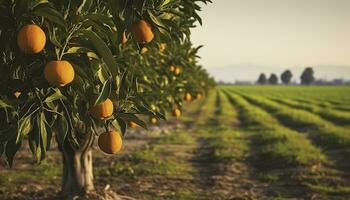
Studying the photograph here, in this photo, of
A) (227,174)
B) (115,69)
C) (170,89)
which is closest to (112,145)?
(115,69)

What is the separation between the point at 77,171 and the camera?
7484 millimetres

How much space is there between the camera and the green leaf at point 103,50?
3.44 meters

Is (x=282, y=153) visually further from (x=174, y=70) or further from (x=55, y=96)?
(x=55, y=96)

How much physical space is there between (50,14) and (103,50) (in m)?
0.43

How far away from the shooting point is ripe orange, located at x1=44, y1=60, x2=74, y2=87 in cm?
330

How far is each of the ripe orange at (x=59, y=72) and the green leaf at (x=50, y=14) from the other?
0.85 ft

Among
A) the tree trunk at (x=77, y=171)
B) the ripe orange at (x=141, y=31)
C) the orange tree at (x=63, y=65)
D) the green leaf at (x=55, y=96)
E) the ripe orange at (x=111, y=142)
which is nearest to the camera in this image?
the orange tree at (x=63, y=65)

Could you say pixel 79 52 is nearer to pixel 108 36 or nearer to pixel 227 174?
pixel 108 36

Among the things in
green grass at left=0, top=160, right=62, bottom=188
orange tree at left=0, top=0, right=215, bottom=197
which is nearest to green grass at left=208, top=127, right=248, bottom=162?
green grass at left=0, top=160, right=62, bottom=188

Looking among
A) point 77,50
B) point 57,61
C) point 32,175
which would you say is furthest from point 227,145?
point 57,61

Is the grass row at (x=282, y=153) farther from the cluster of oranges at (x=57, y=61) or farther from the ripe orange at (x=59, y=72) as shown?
the ripe orange at (x=59, y=72)

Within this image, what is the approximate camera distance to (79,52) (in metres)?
3.64

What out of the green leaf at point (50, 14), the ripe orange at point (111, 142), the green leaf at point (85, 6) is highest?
the green leaf at point (85, 6)

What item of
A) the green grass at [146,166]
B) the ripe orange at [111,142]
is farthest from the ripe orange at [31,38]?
the green grass at [146,166]
